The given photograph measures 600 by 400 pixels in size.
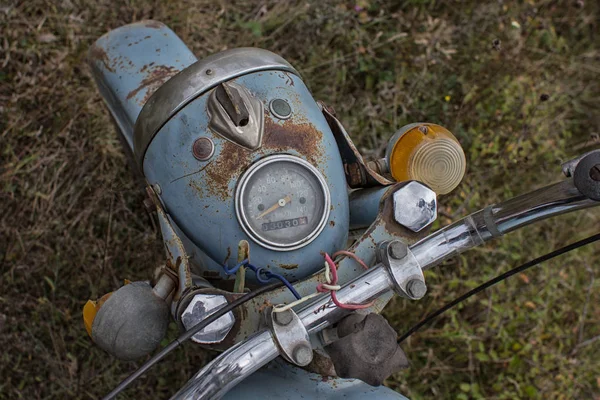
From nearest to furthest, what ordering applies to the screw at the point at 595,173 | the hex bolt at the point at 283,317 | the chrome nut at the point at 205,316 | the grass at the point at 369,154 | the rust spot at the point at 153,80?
1. the screw at the point at 595,173
2. the hex bolt at the point at 283,317
3. the chrome nut at the point at 205,316
4. the rust spot at the point at 153,80
5. the grass at the point at 369,154

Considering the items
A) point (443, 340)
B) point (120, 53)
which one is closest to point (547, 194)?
point (120, 53)

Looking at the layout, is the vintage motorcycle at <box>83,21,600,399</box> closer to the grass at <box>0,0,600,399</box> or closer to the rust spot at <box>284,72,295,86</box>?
the rust spot at <box>284,72,295,86</box>

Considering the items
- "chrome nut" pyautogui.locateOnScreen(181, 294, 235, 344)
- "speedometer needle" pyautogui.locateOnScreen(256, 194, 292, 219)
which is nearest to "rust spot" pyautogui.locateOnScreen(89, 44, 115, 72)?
"speedometer needle" pyautogui.locateOnScreen(256, 194, 292, 219)

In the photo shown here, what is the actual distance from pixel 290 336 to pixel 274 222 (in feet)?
1.14

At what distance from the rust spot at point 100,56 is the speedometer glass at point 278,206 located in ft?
2.75

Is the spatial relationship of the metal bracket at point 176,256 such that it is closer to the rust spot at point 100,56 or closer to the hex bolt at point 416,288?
the hex bolt at point 416,288

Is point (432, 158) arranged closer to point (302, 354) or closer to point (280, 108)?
point (280, 108)

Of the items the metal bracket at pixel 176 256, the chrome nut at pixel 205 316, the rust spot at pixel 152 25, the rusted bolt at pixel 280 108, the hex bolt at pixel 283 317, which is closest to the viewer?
the hex bolt at pixel 283 317

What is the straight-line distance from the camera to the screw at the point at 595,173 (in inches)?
43.7

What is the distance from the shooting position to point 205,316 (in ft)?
4.46

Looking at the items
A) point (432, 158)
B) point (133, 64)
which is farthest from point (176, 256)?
point (133, 64)

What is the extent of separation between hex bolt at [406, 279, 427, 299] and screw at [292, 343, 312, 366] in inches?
9.2

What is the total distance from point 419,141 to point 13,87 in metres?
1.93

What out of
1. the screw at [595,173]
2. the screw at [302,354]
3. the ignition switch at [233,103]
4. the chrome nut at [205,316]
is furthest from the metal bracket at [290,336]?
the screw at [595,173]
